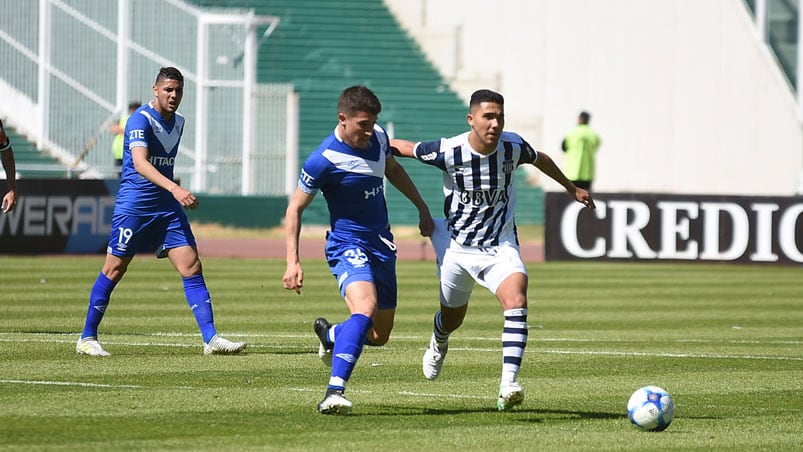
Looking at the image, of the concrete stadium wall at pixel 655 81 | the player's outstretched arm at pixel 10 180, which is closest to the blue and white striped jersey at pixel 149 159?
the player's outstretched arm at pixel 10 180

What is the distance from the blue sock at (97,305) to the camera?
37.9ft

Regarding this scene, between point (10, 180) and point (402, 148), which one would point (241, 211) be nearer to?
point (10, 180)

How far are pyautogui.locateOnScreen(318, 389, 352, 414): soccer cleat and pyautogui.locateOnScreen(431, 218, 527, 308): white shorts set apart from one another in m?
1.28

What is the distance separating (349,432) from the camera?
25.9 ft

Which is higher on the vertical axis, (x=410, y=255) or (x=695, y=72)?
(x=695, y=72)

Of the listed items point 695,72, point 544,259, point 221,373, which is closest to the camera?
point 221,373

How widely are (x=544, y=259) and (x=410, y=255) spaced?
10.6 ft

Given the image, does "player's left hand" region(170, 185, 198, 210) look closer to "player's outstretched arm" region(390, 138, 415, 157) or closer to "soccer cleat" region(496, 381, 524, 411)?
"player's outstretched arm" region(390, 138, 415, 157)

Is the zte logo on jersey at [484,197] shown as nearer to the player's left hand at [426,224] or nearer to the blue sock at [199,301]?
the player's left hand at [426,224]

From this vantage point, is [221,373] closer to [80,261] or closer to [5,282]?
[5,282]

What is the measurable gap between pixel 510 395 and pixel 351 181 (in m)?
1.63

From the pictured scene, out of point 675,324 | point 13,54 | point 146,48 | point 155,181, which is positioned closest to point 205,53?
point 146,48

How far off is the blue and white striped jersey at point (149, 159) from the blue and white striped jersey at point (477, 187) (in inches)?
111

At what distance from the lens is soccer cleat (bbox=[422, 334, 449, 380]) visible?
32.2 ft
